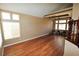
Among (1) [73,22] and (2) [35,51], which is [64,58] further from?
(1) [73,22]

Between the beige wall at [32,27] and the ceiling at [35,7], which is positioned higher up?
the ceiling at [35,7]

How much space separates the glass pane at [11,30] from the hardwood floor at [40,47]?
0.19m

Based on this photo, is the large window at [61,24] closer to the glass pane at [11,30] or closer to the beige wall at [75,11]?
the beige wall at [75,11]

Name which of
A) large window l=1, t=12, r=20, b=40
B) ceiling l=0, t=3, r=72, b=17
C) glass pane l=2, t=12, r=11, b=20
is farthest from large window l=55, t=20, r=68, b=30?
glass pane l=2, t=12, r=11, b=20

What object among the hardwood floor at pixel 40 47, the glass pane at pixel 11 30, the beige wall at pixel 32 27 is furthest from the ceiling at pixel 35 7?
the hardwood floor at pixel 40 47

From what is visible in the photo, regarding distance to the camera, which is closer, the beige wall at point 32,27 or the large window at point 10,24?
the large window at point 10,24

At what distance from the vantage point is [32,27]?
152 centimetres

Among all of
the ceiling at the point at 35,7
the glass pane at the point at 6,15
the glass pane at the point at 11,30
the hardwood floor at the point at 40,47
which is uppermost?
the ceiling at the point at 35,7

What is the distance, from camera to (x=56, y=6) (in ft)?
4.64

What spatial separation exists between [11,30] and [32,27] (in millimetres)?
393

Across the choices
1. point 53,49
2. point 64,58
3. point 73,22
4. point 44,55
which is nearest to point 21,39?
point 44,55

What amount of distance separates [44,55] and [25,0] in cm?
102

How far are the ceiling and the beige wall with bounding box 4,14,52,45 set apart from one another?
92 mm

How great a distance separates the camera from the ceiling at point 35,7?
1312mm
